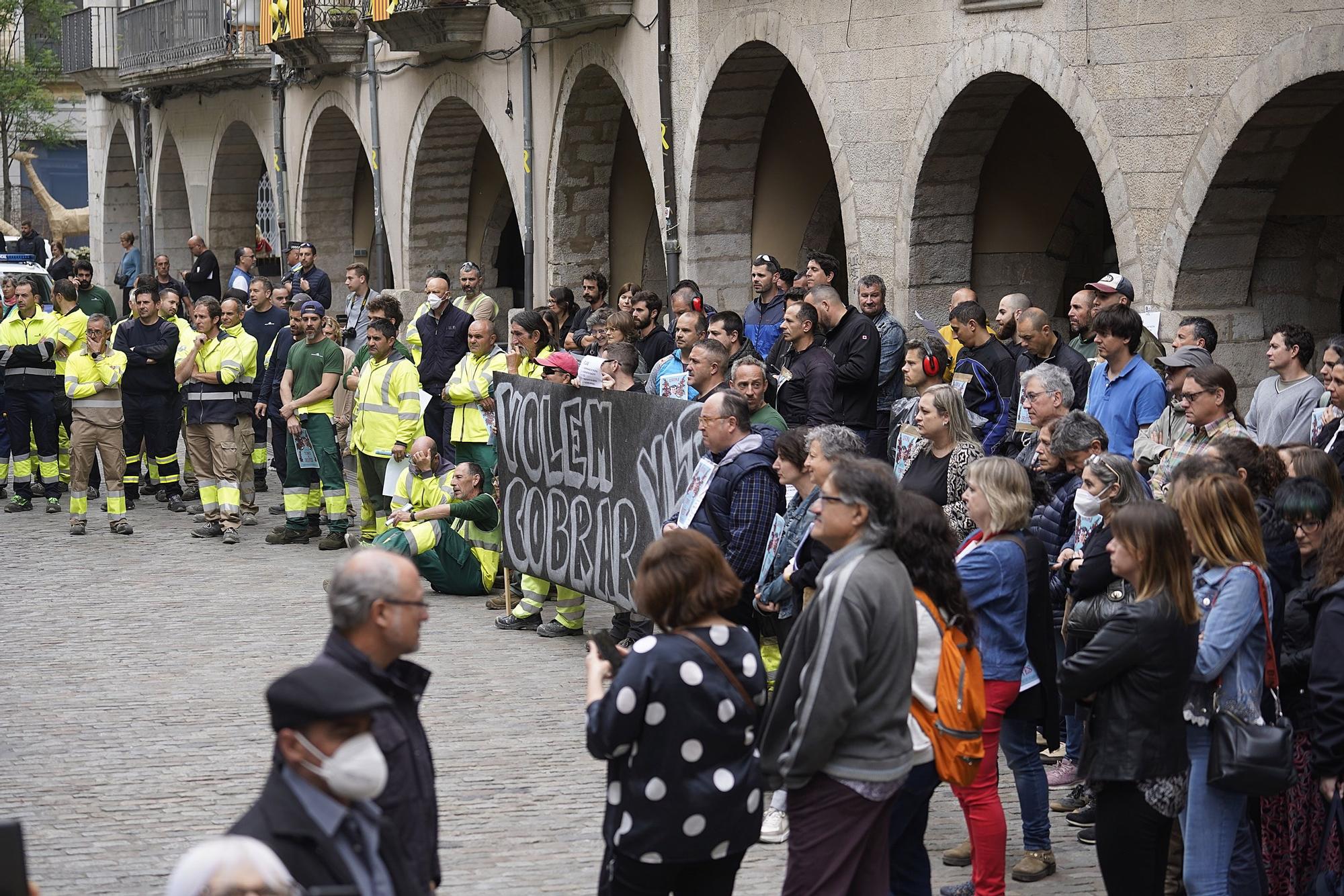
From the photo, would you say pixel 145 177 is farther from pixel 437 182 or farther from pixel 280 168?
pixel 437 182

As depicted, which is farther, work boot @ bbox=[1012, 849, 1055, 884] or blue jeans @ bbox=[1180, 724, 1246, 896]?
work boot @ bbox=[1012, 849, 1055, 884]

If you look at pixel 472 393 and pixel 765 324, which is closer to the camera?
pixel 472 393

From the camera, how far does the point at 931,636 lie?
5391mm

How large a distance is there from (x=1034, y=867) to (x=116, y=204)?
33160mm

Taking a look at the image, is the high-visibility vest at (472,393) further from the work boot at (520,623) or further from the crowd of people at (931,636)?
the work boot at (520,623)

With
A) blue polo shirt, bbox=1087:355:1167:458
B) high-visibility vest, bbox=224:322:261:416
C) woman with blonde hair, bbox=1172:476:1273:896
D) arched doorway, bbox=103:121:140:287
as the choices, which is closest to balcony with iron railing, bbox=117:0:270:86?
arched doorway, bbox=103:121:140:287

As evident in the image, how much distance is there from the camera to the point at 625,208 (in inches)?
797

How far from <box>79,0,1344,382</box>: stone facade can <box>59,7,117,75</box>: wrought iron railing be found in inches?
470

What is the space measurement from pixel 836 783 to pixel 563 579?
17.8 ft

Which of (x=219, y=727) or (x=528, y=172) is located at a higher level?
(x=528, y=172)

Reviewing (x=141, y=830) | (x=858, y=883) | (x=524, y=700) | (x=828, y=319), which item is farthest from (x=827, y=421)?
(x=858, y=883)

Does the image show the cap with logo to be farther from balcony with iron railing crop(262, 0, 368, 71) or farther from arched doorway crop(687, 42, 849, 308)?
balcony with iron railing crop(262, 0, 368, 71)

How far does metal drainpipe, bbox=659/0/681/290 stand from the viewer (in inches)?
651

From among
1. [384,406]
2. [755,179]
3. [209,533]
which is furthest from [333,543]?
[755,179]
